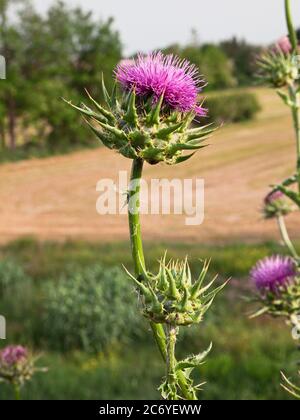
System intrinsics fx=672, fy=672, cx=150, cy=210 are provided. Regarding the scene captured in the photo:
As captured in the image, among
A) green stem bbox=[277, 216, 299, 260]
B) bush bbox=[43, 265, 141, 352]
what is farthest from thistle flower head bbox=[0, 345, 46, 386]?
bush bbox=[43, 265, 141, 352]

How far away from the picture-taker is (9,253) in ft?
50.2

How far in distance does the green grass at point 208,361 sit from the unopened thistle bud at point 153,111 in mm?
5340

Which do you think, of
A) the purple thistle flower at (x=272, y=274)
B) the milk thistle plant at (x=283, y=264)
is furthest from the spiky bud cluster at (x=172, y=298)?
the purple thistle flower at (x=272, y=274)

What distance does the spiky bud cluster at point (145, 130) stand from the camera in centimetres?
201

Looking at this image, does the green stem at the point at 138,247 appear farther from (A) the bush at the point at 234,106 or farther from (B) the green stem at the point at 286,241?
(A) the bush at the point at 234,106

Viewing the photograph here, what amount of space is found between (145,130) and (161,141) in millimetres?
66

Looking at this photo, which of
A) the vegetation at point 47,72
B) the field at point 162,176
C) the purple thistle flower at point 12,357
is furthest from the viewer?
the vegetation at point 47,72

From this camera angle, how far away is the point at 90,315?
30.9ft

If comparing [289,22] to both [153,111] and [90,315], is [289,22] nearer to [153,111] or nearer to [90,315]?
[153,111]

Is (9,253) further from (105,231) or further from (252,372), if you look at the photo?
(252,372)

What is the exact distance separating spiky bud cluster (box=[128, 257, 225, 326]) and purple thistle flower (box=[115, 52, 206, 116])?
0.52 meters

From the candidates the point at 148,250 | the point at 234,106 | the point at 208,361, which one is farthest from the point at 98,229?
the point at 234,106
